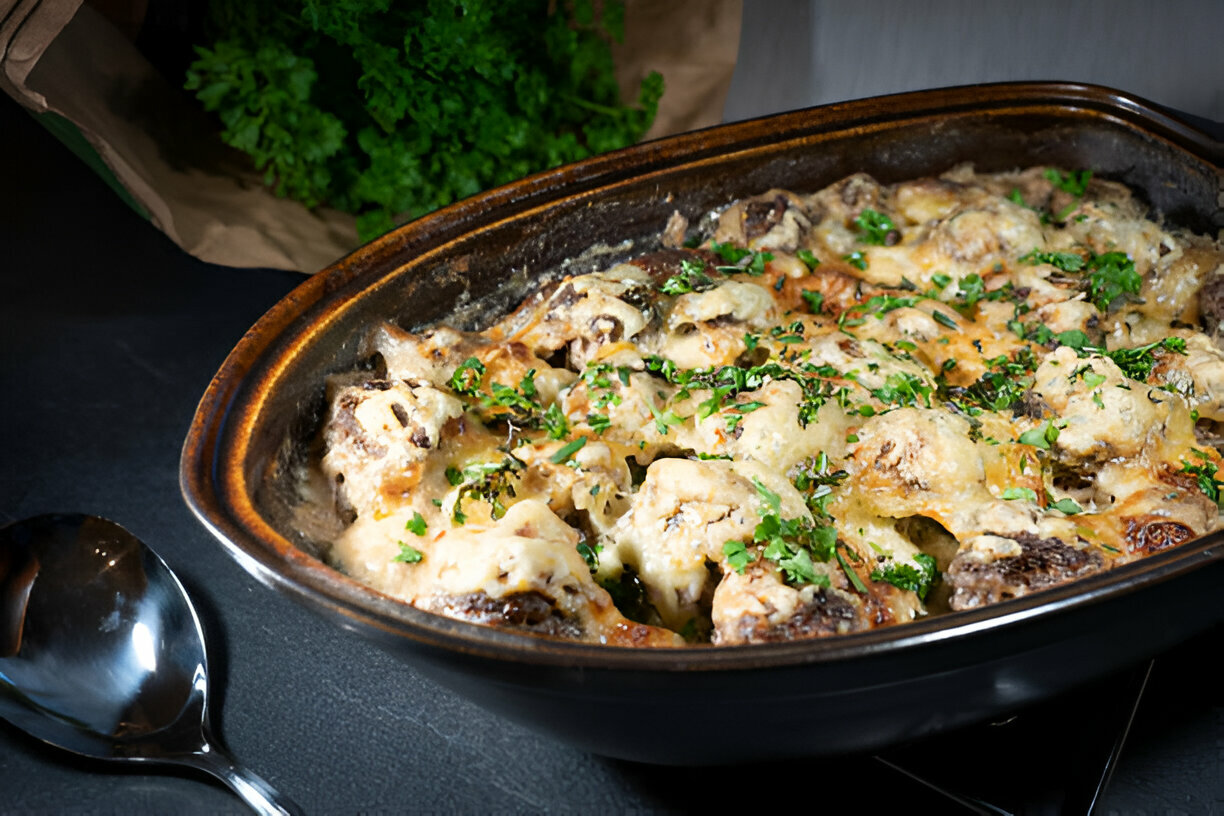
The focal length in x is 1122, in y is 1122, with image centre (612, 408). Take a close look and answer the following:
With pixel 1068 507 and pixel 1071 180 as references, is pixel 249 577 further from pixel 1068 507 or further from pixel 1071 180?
pixel 1071 180

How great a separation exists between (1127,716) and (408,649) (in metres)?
1.02

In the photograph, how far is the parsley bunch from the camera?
2.41m

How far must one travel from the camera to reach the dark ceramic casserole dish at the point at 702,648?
1.23 metres

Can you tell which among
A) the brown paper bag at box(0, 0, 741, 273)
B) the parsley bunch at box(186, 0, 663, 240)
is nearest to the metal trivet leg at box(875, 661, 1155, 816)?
the parsley bunch at box(186, 0, 663, 240)

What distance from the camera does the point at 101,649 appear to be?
1.81 m

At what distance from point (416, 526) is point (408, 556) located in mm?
68

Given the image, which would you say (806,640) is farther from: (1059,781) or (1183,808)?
(1183,808)

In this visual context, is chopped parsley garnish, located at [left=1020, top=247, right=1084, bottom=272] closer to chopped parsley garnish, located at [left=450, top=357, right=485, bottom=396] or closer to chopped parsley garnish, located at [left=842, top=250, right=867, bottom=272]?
chopped parsley garnish, located at [left=842, top=250, right=867, bottom=272]

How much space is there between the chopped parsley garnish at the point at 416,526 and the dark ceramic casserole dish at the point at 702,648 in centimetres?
15

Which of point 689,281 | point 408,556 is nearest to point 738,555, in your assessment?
point 408,556

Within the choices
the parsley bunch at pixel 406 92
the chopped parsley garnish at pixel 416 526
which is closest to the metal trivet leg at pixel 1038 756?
the chopped parsley garnish at pixel 416 526

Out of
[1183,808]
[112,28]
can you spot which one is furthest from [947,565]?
[112,28]

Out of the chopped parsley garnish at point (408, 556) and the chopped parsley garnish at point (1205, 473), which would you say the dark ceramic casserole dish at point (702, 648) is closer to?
the chopped parsley garnish at point (408, 556)

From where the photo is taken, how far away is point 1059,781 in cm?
160
